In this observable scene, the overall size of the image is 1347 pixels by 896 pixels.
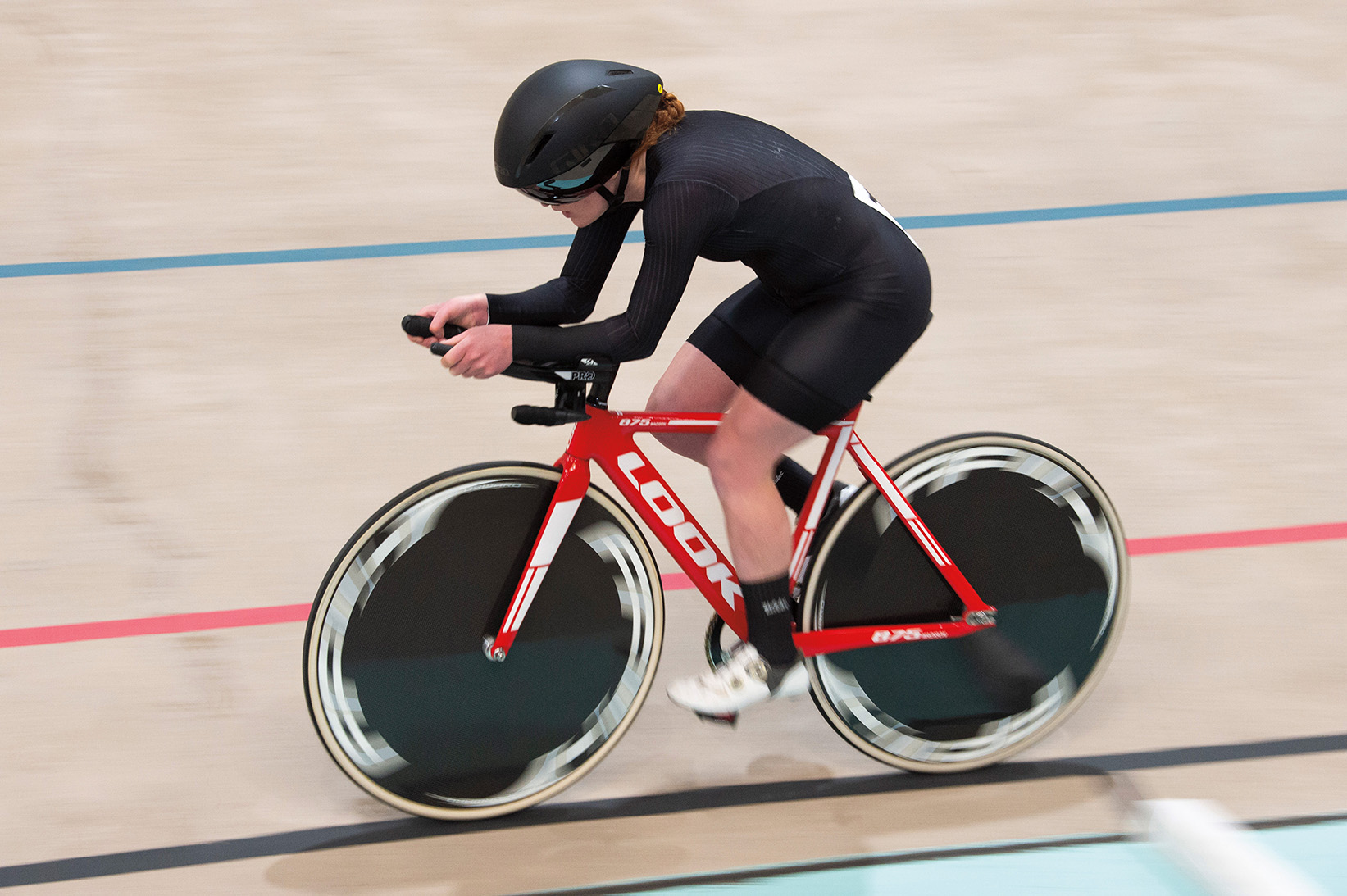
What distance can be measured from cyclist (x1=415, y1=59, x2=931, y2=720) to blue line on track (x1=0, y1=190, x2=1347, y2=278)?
73.4 inches

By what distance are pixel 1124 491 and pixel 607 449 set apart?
185 cm

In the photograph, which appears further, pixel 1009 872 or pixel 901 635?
pixel 901 635

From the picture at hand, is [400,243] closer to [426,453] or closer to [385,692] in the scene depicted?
[426,453]

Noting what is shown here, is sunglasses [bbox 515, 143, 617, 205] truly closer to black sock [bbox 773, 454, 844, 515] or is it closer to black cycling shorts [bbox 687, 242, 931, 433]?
black cycling shorts [bbox 687, 242, 931, 433]

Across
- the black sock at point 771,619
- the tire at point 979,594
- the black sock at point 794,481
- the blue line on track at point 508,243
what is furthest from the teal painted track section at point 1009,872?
the blue line on track at point 508,243

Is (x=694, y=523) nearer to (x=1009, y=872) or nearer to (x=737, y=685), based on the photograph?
(x=737, y=685)

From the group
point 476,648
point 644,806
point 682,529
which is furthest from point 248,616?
point 682,529

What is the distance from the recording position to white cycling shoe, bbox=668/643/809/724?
95.0 inches

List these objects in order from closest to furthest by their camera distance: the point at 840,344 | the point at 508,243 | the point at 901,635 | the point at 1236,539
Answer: the point at 840,344 → the point at 901,635 → the point at 1236,539 → the point at 508,243

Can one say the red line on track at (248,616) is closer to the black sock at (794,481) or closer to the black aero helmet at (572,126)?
the black sock at (794,481)

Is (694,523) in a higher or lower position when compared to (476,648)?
higher

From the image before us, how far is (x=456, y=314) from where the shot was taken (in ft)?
7.00

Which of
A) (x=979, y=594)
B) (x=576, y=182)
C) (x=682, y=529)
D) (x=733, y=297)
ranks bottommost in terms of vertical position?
(x=979, y=594)

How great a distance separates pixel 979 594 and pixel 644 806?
84cm
